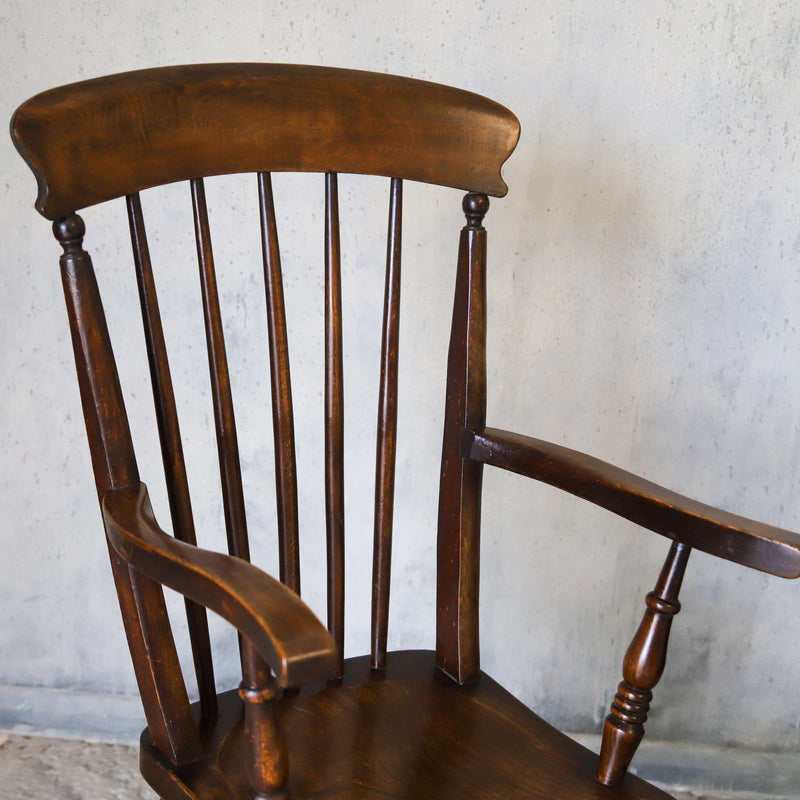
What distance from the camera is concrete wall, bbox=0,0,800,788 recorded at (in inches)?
51.0

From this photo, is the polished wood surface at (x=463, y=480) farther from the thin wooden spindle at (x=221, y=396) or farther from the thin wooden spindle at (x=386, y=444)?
the thin wooden spindle at (x=221, y=396)

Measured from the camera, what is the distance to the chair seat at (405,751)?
785mm

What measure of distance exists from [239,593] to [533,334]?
93 cm

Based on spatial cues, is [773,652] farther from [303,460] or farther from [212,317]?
[212,317]

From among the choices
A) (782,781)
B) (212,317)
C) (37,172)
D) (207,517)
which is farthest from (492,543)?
(37,172)

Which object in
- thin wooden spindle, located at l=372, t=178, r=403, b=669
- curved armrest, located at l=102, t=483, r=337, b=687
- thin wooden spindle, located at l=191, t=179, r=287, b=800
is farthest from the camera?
thin wooden spindle, located at l=372, t=178, r=403, b=669

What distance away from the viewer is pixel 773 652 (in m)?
Answer: 1.54

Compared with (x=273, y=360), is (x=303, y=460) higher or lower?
lower

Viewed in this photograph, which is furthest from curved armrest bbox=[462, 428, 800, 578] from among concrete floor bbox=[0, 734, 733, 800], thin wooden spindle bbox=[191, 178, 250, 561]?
concrete floor bbox=[0, 734, 733, 800]

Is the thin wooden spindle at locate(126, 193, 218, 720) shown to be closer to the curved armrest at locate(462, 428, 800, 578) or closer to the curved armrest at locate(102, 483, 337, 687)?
the curved armrest at locate(102, 483, 337, 687)

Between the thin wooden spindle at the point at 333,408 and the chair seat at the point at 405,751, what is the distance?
8 centimetres

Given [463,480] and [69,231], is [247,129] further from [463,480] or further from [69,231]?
[463,480]

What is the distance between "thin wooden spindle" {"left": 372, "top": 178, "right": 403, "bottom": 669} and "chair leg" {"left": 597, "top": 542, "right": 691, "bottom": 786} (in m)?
0.26

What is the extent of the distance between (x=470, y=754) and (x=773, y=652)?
0.90 metres
